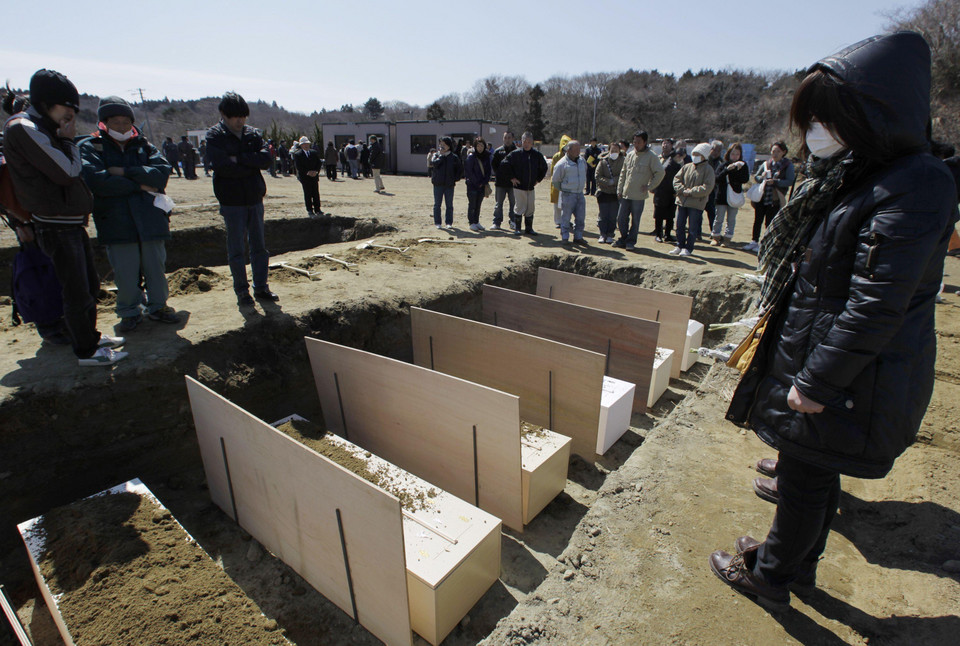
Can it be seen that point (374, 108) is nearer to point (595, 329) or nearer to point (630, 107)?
point (630, 107)

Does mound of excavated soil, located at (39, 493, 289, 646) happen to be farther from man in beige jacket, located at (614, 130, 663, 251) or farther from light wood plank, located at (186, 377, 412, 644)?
man in beige jacket, located at (614, 130, 663, 251)

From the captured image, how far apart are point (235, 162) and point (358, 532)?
2.97 metres

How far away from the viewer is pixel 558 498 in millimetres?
3541

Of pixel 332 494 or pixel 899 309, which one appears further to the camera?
pixel 332 494

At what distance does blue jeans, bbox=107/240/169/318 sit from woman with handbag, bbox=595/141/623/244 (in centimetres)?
621

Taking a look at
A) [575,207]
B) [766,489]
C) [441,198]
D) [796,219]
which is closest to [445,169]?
[441,198]

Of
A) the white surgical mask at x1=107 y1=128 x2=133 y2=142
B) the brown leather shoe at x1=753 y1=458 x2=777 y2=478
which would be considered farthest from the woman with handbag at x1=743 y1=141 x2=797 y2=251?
the white surgical mask at x1=107 y1=128 x2=133 y2=142

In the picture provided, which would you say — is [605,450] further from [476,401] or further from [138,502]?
[138,502]

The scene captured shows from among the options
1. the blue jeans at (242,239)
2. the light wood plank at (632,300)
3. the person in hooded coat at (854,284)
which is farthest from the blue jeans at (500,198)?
the person in hooded coat at (854,284)

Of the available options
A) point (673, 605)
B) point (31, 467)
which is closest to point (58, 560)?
point (31, 467)

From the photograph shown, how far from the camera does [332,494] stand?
2.31 metres

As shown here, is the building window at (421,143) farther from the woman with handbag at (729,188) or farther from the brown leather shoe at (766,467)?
the brown leather shoe at (766,467)

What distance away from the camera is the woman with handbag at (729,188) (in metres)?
7.88

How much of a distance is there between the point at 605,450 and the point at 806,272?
264 centimetres
